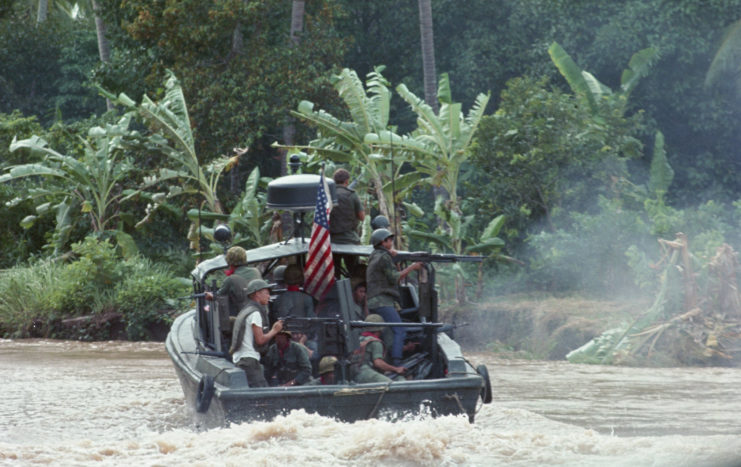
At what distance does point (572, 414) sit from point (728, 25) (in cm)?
1351

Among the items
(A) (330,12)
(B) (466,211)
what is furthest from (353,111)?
(A) (330,12)

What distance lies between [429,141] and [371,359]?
8.21 meters

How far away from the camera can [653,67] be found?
22844mm

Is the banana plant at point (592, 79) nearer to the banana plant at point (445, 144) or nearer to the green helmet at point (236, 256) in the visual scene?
the banana plant at point (445, 144)

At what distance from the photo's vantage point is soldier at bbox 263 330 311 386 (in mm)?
9516

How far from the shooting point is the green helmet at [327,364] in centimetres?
948

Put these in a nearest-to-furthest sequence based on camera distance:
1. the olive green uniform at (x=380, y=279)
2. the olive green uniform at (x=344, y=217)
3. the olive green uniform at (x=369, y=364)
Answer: the olive green uniform at (x=369, y=364), the olive green uniform at (x=380, y=279), the olive green uniform at (x=344, y=217)

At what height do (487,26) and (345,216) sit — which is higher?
(487,26)

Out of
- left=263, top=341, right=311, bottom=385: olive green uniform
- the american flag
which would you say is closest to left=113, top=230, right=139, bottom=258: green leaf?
the american flag

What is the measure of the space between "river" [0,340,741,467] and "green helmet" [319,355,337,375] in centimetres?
80

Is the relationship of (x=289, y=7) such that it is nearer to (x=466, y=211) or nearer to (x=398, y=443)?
(x=466, y=211)

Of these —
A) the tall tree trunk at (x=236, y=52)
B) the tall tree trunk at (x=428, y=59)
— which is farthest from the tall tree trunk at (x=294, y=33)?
Answer: the tall tree trunk at (x=428, y=59)

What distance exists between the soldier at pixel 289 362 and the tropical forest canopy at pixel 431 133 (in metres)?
6.89

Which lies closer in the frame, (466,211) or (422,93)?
(466,211)
